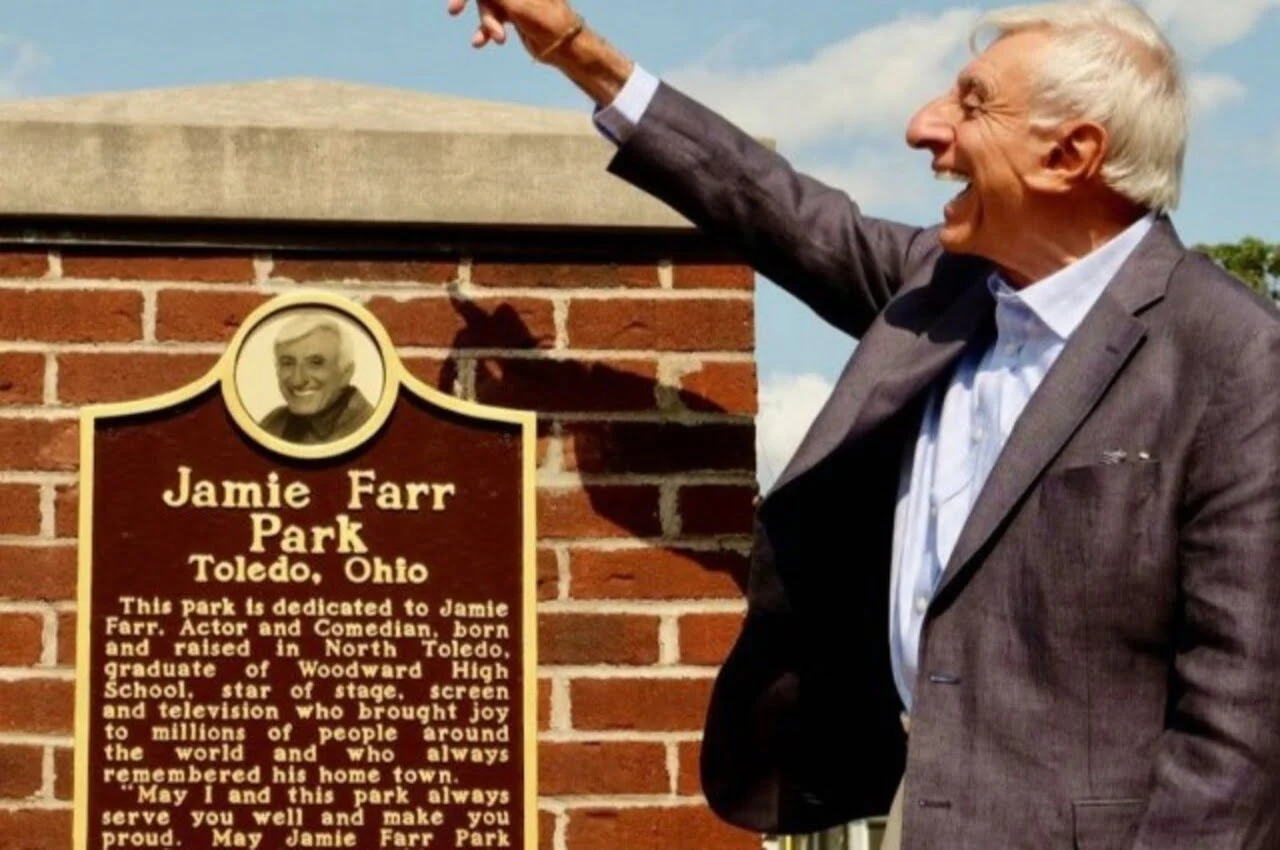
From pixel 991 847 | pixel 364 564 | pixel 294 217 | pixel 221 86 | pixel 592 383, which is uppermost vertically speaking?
pixel 221 86

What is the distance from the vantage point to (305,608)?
14.2 ft

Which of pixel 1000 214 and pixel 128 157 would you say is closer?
pixel 1000 214

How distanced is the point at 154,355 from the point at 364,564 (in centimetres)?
55

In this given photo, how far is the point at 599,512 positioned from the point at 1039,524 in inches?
54.0

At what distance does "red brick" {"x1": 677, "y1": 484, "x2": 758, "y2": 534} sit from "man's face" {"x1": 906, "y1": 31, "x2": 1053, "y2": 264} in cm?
113

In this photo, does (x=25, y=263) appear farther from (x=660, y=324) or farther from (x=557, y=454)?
(x=660, y=324)

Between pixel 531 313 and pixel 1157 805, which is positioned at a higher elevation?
pixel 531 313

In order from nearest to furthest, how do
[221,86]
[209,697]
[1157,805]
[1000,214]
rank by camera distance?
1. [1157,805]
2. [1000,214]
3. [209,697]
4. [221,86]

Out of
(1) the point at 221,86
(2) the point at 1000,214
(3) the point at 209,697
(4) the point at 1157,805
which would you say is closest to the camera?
(4) the point at 1157,805

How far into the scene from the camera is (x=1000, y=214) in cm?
342

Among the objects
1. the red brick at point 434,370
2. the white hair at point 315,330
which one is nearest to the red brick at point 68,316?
the white hair at point 315,330

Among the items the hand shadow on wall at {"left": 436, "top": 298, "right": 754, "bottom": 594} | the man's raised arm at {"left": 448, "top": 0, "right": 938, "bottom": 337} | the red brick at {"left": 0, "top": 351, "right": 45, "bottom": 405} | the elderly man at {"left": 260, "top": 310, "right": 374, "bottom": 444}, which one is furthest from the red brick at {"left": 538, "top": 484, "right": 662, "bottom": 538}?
the red brick at {"left": 0, "top": 351, "right": 45, "bottom": 405}

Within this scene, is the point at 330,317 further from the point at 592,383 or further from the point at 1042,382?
the point at 1042,382

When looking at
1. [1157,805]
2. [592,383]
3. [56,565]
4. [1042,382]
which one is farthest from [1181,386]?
[56,565]
